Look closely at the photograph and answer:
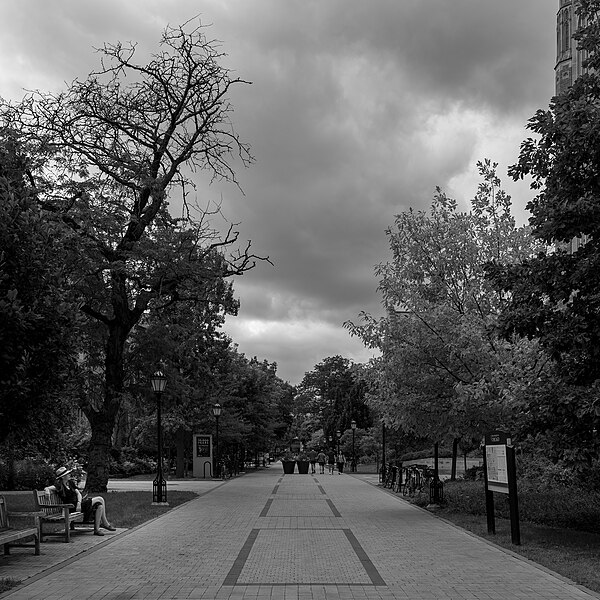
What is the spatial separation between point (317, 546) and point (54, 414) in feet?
16.3

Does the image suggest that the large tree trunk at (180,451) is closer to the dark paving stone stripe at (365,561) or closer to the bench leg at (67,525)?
the dark paving stone stripe at (365,561)

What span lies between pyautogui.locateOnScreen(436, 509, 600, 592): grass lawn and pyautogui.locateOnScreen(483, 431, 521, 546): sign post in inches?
13.2

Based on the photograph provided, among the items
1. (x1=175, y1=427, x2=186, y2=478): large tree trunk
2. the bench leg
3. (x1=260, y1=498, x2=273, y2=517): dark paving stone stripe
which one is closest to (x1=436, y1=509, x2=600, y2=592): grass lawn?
(x1=260, y1=498, x2=273, y2=517): dark paving stone stripe

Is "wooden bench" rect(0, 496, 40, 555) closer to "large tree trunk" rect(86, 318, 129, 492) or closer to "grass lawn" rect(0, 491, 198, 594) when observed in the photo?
"grass lawn" rect(0, 491, 198, 594)

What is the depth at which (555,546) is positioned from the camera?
1283 cm

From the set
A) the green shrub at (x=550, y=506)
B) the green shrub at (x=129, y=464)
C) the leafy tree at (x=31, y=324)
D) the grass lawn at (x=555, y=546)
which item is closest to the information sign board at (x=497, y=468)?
the grass lawn at (x=555, y=546)

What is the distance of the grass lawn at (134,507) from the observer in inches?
666

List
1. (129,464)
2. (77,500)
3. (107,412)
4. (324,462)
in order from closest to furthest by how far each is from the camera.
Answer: (77,500) < (107,412) < (129,464) < (324,462)

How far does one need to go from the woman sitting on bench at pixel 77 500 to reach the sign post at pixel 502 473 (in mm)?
7398

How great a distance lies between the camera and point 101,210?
24.5 m

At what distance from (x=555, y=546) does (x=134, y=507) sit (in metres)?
11.4

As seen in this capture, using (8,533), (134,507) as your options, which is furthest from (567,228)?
(134,507)

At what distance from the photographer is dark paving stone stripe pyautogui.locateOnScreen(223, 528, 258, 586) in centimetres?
964

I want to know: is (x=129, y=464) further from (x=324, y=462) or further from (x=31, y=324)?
(x=31, y=324)
